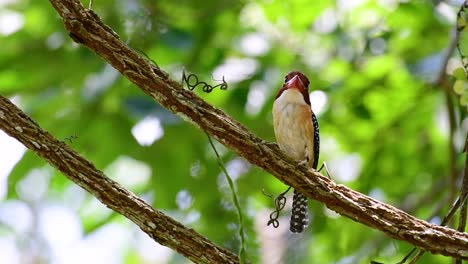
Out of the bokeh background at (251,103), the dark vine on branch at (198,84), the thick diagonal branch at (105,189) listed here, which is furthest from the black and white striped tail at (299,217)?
the thick diagonal branch at (105,189)

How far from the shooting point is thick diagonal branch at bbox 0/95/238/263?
5.83ft

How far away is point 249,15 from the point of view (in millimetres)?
3793

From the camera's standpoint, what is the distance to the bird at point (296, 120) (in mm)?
2617

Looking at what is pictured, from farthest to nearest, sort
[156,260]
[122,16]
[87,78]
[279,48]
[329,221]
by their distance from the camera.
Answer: [156,260] → [279,48] → [329,221] → [87,78] → [122,16]

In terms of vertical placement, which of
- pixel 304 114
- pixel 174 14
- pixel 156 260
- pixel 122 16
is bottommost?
pixel 304 114

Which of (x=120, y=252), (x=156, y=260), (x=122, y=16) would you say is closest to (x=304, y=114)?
(x=122, y=16)

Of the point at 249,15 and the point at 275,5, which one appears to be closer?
the point at 275,5

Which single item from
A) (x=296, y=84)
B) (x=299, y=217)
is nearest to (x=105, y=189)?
(x=296, y=84)

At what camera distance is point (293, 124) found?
2.72 m

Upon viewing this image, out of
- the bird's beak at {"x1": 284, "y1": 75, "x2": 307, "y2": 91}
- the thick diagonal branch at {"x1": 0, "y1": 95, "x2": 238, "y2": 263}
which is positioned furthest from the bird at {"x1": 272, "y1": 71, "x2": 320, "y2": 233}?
the thick diagonal branch at {"x1": 0, "y1": 95, "x2": 238, "y2": 263}

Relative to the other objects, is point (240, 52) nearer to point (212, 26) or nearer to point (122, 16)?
point (212, 26)

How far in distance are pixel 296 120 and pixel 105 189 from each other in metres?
1.01

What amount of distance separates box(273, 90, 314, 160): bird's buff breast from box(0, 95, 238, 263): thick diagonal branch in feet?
2.65

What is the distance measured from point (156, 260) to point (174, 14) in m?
3.76
